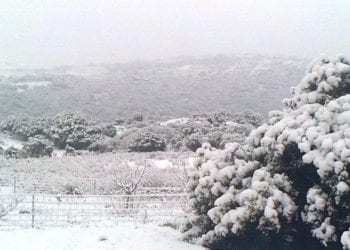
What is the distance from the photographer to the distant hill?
196 feet

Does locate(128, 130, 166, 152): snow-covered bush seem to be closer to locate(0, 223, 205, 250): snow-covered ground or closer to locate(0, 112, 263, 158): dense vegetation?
locate(0, 112, 263, 158): dense vegetation

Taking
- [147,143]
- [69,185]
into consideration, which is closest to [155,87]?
[147,143]

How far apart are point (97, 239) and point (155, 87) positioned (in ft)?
217

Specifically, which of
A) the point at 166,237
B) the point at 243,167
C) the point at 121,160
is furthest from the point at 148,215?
the point at 121,160

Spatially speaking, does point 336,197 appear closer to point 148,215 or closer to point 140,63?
point 148,215

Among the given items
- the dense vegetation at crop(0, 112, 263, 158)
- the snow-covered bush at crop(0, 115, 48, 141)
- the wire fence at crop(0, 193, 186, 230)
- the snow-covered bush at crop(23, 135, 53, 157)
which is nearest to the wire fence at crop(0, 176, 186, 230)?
the wire fence at crop(0, 193, 186, 230)

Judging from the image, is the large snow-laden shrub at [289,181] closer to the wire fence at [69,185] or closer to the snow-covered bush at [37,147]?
the wire fence at [69,185]

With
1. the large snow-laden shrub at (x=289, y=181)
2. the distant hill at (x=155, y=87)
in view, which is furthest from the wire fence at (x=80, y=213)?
the distant hill at (x=155, y=87)

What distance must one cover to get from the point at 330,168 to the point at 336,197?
46 cm

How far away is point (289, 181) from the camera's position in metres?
9.01

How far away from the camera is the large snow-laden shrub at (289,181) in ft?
26.9

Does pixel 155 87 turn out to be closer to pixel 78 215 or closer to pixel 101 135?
pixel 101 135

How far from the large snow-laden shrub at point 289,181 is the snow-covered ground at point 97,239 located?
0.57 m

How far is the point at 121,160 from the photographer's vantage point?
27453 millimetres
